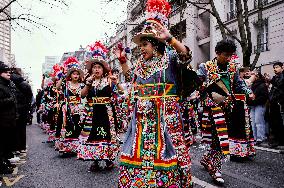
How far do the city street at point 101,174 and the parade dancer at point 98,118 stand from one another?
1.03 feet

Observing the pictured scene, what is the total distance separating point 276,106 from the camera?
1041cm

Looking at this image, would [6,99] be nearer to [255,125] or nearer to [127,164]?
[127,164]

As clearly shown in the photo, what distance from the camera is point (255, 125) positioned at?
444 inches

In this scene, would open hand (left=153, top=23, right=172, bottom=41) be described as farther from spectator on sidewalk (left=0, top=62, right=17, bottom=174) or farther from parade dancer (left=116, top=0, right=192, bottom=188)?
spectator on sidewalk (left=0, top=62, right=17, bottom=174)

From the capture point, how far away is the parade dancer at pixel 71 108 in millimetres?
9211

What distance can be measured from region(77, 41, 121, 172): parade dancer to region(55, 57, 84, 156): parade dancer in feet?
6.91

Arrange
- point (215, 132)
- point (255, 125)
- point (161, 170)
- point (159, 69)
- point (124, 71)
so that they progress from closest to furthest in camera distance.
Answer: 1. point (161, 170)
2. point (159, 69)
3. point (124, 71)
4. point (215, 132)
5. point (255, 125)

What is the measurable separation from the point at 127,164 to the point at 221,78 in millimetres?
2582

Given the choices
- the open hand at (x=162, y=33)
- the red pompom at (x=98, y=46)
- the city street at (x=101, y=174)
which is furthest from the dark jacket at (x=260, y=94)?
the open hand at (x=162, y=33)

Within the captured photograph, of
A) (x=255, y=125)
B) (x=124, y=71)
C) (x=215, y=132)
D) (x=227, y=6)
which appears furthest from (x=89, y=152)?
(x=227, y=6)

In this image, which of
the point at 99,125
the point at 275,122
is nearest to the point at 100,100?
the point at 99,125

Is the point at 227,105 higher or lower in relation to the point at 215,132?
higher

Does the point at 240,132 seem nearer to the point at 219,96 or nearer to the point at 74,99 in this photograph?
the point at 219,96

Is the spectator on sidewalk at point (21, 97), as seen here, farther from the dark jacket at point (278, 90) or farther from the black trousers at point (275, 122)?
the black trousers at point (275, 122)
